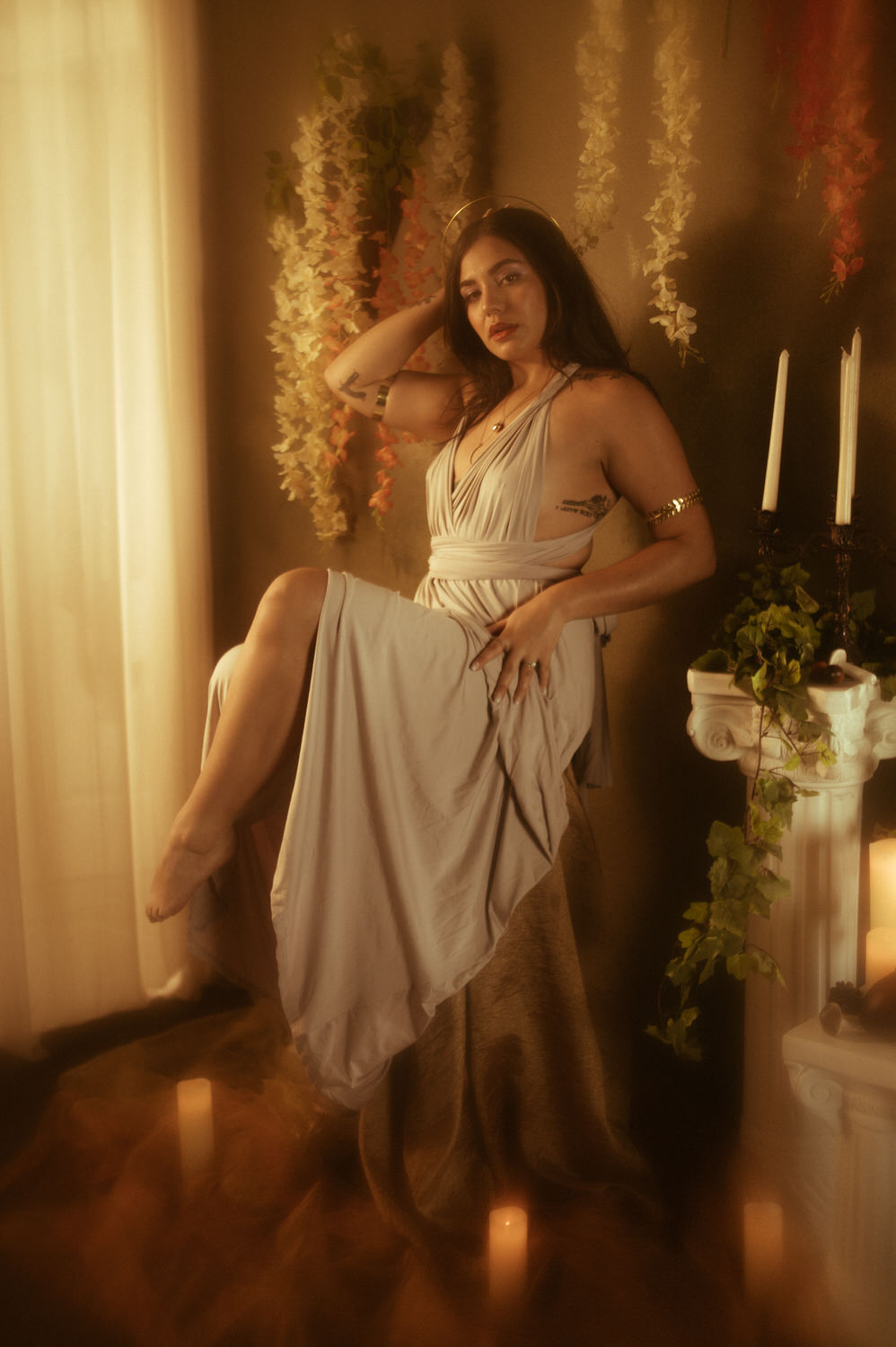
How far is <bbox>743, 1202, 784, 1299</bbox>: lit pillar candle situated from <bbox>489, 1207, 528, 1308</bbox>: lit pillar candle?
0.28m

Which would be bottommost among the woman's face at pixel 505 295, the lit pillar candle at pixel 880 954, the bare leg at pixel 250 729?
the lit pillar candle at pixel 880 954

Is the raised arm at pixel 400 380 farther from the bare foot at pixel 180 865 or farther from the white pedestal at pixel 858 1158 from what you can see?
the white pedestal at pixel 858 1158

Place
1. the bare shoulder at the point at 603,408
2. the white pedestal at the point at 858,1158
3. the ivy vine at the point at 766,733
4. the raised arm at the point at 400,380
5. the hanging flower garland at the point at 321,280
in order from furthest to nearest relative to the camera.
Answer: the hanging flower garland at the point at 321,280 → the raised arm at the point at 400,380 → the bare shoulder at the point at 603,408 → the ivy vine at the point at 766,733 → the white pedestal at the point at 858,1158

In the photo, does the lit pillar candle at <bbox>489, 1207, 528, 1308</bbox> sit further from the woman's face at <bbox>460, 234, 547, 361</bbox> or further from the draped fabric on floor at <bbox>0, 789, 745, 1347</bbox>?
the woman's face at <bbox>460, 234, 547, 361</bbox>

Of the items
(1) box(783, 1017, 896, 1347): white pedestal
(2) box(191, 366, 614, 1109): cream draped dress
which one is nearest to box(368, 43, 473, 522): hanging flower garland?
(2) box(191, 366, 614, 1109): cream draped dress

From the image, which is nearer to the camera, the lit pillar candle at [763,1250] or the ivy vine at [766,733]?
the lit pillar candle at [763,1250]

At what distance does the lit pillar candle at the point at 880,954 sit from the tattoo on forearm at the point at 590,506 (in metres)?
0.71

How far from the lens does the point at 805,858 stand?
148 centimetres

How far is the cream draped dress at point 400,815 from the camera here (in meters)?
1.37

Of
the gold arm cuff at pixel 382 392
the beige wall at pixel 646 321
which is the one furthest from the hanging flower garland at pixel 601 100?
the gold arm cuff at pixel 382 392

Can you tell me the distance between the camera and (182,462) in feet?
7.22

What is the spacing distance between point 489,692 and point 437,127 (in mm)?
1130

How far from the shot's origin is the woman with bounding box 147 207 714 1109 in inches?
54.2

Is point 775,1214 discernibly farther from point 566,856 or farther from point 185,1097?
point 185,1097
